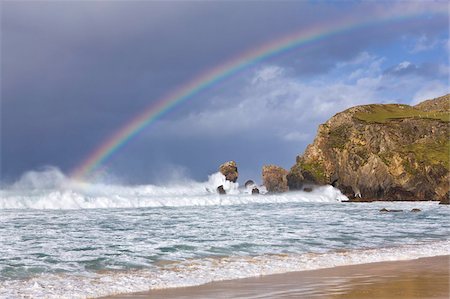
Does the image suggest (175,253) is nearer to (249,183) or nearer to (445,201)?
(445,201)

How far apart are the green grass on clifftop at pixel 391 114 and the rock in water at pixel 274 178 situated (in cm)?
3093

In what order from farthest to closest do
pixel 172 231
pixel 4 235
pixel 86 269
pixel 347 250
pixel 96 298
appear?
1. pixel 172 231
2. pixel 4 235
3. pixel 347 250
4. pixel 86 269
5. pixel 96 298

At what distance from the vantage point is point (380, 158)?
370 feet

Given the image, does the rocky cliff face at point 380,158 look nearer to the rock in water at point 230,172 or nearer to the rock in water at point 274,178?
the rock in water at point 274,178

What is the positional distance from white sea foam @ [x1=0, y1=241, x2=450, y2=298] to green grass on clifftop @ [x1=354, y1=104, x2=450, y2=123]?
128 meters

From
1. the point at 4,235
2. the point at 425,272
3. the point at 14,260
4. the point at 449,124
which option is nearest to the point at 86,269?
the point at 14,260

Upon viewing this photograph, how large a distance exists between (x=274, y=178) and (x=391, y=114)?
49.3 m

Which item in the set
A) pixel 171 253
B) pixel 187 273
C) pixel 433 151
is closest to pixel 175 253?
pixel 171 253

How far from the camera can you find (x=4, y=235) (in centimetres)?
2666

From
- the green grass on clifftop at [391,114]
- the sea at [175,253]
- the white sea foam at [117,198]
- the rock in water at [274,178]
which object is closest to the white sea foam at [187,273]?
the sea at [175,253]

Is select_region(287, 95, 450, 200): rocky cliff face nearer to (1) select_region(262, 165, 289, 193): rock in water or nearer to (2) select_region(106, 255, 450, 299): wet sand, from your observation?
(1) select_region(262, 165, 289, 193): rock in water

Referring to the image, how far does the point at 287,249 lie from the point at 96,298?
1111 centimetres

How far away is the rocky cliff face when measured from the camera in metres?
106

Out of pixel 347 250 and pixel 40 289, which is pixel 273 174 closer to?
pixel 347 250
